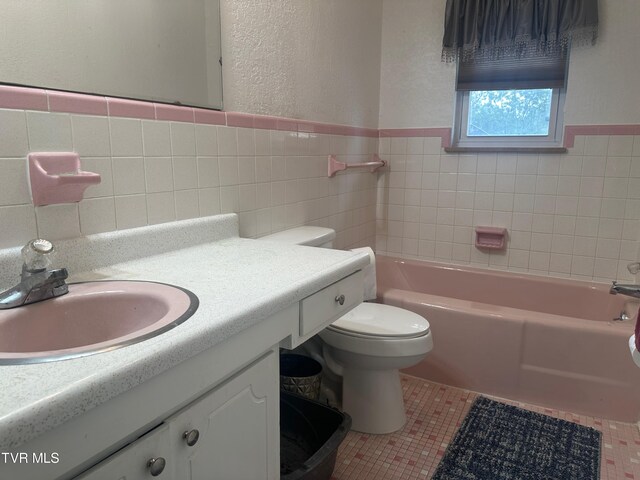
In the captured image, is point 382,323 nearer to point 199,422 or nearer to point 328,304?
point 328,304

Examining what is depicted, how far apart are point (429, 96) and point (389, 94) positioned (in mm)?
251

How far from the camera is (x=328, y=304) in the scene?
119 cm

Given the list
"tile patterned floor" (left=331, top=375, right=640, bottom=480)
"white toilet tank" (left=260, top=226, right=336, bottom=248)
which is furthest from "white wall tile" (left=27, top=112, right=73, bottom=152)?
"tile patterned floor" (left=331, top=375, right=640, bottom=480)

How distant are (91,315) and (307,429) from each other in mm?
957

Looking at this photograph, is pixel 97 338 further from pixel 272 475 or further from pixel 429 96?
pixel 429 96

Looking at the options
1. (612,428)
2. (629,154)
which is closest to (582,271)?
(629,154)

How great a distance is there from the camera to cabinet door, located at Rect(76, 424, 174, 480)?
0.64 meters

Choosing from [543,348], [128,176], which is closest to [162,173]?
[128,176]

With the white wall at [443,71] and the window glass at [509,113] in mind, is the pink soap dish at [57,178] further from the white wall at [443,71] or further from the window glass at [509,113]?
the window glass at [509,113]

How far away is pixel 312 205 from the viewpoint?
7.23 feet

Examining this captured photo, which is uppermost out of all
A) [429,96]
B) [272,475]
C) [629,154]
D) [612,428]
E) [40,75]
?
[429,96]

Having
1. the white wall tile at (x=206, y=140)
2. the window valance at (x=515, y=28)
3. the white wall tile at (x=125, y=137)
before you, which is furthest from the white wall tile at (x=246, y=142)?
Answer: the window valance at (x=515, y=28)

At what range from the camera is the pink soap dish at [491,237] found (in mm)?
2674

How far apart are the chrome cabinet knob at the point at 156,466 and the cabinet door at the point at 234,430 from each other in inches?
1.4
